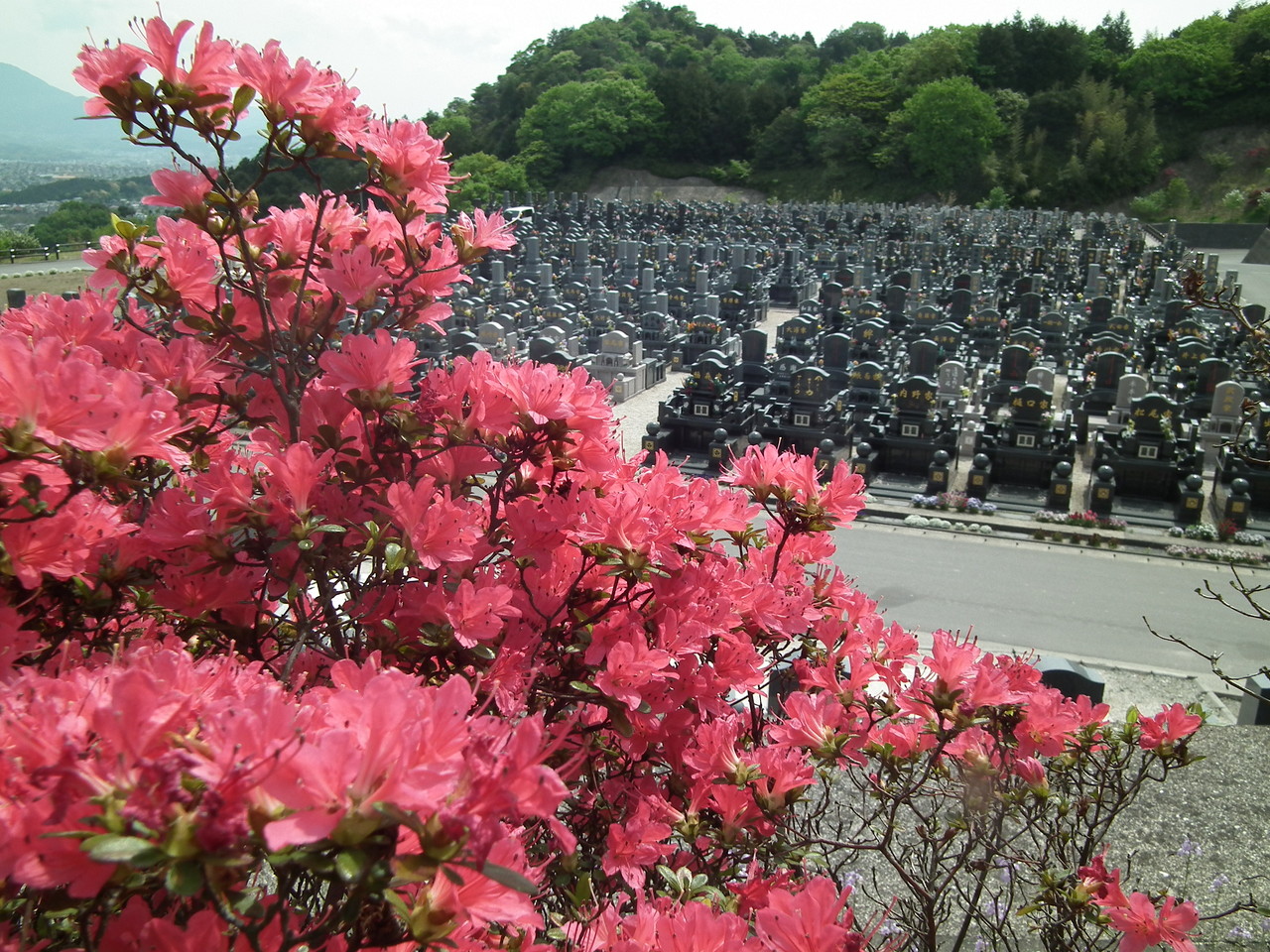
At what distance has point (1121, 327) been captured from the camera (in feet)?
69.7

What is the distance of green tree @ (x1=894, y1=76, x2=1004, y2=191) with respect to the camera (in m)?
56.0

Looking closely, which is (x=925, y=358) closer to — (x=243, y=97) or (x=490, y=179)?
(x=243, y=97)

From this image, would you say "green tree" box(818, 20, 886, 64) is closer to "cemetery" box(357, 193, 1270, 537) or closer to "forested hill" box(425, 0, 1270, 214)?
"forested hill" box(425, 0, 1270, 214)

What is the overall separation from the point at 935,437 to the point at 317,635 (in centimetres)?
1413

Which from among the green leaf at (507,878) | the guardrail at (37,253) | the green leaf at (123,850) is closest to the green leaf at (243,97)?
the green leaf at (123,850)

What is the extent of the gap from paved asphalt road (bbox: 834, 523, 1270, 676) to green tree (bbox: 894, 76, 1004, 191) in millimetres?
49579

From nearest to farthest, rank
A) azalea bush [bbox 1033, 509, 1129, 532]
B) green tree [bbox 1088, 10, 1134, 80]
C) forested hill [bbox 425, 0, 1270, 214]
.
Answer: azalea bush [bbox 1033, 509, 1129, 532]
forested hill [bbox 425, 0, 1270, 214]
green tree [bbox 1088, 10, 1134, 80]

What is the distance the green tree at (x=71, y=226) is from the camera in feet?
143

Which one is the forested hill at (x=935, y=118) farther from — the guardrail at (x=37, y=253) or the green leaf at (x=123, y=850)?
the green leaf at (x=123, y=850)

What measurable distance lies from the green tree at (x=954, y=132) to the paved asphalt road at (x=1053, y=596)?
49579 millimetres

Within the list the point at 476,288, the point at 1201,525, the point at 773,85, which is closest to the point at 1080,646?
the point at 1201,525

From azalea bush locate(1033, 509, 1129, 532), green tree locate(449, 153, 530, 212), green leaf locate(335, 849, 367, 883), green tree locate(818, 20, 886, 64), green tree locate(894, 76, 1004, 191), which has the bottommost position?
azalea bush locate(1033, 509, 1129, 532)

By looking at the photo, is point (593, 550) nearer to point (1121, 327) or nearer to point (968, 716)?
point (968, 716)

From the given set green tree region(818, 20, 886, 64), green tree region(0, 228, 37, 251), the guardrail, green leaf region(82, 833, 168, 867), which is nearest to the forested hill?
green tree region(818, 20, 886, 64)
